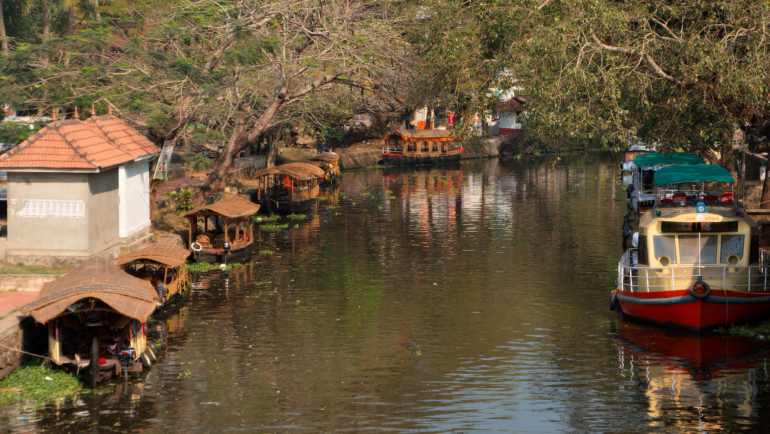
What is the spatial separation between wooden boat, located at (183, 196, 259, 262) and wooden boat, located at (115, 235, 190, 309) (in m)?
4.54

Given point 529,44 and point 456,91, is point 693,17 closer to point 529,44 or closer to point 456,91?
point 529,44

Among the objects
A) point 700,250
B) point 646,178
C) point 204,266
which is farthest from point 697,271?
point 204,266

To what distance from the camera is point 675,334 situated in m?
20.0

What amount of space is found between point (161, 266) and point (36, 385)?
7341 millimetres

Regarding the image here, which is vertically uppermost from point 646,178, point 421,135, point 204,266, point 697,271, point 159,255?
point 421,135

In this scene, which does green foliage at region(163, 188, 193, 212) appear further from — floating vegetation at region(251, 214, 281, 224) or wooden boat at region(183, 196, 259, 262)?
floating vegetation at region(251, 214, 281, 224)

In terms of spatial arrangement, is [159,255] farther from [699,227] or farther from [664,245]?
[699,227]

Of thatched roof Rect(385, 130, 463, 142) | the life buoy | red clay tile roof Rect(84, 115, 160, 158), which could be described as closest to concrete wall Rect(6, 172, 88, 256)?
red clay tile roof Rect(84, 115, 160, 158)

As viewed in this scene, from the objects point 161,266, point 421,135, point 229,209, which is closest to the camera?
point 161,266

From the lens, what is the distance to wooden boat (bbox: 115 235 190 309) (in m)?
21.8

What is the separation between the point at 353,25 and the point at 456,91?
23.5 feet

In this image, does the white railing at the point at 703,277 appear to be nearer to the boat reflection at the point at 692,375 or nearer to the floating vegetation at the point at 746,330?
the floating vegetation at the point at 746,330

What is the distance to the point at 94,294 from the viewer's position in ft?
52.3

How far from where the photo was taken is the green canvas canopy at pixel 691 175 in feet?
82.4
